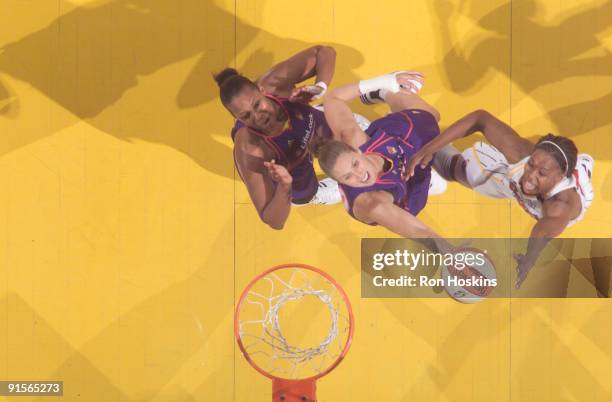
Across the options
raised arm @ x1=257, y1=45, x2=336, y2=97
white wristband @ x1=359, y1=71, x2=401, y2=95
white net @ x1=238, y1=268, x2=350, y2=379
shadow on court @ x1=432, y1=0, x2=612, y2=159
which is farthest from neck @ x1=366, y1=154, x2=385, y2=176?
white net @ x1=238, y1=268, x2=350, y2=379

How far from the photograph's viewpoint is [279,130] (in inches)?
186

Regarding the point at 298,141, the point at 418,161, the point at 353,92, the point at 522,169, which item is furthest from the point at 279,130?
the point at 522,169

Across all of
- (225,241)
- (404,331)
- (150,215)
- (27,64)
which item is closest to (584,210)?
(404,331)

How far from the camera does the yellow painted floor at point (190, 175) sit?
484 cm

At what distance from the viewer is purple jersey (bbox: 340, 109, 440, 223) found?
473cm

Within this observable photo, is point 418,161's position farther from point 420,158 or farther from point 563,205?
point 563,205

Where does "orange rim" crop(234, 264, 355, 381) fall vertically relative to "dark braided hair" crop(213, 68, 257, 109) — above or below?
below

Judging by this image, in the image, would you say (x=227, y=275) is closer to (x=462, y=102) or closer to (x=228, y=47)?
(x=228, y=47)

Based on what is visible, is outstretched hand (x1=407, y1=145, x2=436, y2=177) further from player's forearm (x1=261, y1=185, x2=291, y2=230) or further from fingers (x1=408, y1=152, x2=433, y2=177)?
player's forearm (x1=261, y1=185, x2=291, y2=230)

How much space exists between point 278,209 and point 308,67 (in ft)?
3.20

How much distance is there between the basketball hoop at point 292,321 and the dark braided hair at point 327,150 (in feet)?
2.34

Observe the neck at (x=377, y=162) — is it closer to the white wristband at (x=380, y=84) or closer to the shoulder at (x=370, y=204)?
the shoulder at (x=370, y=204)

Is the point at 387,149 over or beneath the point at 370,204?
over

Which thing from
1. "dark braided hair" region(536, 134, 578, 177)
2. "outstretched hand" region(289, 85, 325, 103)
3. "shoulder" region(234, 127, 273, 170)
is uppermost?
"outstretched hand" region(289, 85, 325, 103)
